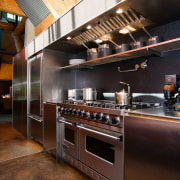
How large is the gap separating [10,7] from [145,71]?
14.1 feet

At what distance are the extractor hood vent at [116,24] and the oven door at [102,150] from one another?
130 centimetres

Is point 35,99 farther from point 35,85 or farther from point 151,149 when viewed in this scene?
point 151,149

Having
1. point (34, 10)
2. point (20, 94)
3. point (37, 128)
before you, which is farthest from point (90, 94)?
point (34, 10)

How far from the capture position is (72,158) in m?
2.16

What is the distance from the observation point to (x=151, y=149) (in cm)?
124

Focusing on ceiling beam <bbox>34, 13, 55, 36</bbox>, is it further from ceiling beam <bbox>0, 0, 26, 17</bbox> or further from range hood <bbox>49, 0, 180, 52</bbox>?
range hood <bbox>49, 0, 180, 52</bbox>

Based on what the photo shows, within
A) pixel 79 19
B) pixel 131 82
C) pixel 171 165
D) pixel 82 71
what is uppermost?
pixel 79 19

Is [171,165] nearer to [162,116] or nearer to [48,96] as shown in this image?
[162,116]

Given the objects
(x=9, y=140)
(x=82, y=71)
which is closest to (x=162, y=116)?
(x=82, y=71)

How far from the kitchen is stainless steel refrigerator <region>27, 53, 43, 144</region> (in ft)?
0.21

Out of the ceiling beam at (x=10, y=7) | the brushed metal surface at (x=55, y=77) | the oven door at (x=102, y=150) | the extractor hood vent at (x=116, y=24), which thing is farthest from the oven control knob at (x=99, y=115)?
the ceiling beam at (x=10, y=7)

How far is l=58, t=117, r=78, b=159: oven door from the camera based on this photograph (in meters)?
2.10

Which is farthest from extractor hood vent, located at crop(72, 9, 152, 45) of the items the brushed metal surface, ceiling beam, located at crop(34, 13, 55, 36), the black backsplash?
ceiling beam, located at crop(34, 13, 55, 36)

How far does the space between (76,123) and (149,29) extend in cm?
158
